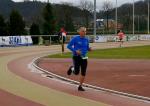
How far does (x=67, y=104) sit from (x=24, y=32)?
51709 millimetres

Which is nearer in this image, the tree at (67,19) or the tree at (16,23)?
the tree at (16,23)

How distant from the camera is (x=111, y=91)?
46.4ft

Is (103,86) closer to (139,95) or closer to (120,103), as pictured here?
(139,95)

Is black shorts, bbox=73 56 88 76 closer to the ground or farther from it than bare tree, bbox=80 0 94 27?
closer to the ground

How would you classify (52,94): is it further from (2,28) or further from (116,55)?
(2,28)

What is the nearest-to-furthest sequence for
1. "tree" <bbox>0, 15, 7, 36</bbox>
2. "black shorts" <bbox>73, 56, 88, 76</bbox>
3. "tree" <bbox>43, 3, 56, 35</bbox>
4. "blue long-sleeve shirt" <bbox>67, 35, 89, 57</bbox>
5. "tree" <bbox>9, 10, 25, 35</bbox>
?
"black shorts" <bbox>73, 56, 88, 76</bbox> → "blue long-sleeve shirt" <bbox>67, 35, 89, 57</bbox> → "tree" <bbox>0, 15, 7, 36</bbox> → "tree" <bbox>9, 10, 25, 35</bbox> → "tree" <bbox>43, 3, 56, 35</bbox>

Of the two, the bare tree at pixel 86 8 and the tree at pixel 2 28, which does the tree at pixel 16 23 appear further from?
the bare tree at pixel 86 8

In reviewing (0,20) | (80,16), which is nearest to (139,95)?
(0,20)

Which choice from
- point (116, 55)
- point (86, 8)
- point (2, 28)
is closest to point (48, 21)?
point (2, 28)

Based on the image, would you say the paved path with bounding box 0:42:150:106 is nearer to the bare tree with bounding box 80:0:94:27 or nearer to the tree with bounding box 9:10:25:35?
the tree with bounding box 9:10:25:35

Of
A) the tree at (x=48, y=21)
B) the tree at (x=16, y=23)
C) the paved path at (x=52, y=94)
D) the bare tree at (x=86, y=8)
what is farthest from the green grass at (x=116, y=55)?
the bare tree at (x=86, y=8)

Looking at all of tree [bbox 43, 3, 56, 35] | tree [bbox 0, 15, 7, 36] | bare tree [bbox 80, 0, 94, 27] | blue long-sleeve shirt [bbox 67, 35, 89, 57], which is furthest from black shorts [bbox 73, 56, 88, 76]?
bare tree [bbox 80, 0, 94, 27]

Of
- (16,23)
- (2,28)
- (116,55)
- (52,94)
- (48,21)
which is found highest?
(48,21)

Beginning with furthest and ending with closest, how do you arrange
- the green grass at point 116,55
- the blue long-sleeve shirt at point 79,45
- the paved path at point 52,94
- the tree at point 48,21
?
the tree at point 48,21 → the green grass at point 116,55 → the blue long-sleeve shirt at point 79,45 → the paved path at point 52,94
